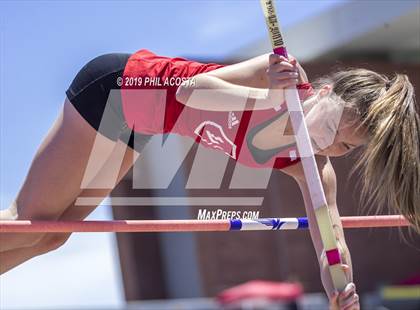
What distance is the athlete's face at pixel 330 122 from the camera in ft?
11.7

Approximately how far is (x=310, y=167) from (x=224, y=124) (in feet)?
1.40

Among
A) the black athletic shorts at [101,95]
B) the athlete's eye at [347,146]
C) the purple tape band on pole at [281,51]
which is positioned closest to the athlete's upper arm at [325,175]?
the athlete's eye at [347,146]

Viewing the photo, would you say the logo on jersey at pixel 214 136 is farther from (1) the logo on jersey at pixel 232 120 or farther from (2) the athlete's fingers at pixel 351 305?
(2) the athlete's fingers at pixel 351 305

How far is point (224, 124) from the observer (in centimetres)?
361

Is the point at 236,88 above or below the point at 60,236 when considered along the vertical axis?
above

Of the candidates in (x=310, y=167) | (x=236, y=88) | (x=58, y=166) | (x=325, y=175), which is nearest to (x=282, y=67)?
(x=236, y=88)

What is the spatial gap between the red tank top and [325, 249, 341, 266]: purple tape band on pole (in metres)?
0.51

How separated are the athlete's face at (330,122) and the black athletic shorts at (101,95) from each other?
0.74 m

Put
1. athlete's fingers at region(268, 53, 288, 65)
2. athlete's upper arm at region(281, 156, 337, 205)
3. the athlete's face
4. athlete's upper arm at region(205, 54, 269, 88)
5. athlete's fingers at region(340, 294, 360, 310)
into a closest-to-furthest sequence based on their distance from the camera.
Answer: athlete's fingers at region(340, 294, 360, 310)
athlete's fingers at region(268, 53, 288, 65)
athlete's upper arm at region(205, 54, 269, 88)
the athlete's face
athlete's upper arm at region(281, 156, 337, 205)

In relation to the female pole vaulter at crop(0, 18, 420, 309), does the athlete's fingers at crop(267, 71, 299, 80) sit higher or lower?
higher

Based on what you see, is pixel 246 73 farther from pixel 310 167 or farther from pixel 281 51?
pixel 310 167

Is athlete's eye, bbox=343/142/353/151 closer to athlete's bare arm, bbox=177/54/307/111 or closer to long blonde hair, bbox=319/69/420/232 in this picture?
long blonde hair, bbox=319/69/420/232

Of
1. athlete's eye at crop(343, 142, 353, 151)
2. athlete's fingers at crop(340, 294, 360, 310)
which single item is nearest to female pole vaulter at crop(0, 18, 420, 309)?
athlete's eye at crop(343, 142, 353, 151)

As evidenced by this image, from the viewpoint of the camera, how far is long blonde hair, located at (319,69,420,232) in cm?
345
